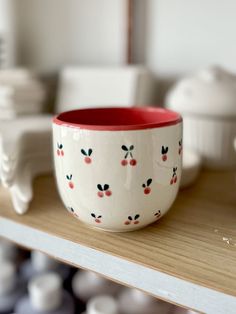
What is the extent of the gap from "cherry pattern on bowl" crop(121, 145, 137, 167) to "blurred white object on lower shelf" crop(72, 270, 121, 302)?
0.18 metres

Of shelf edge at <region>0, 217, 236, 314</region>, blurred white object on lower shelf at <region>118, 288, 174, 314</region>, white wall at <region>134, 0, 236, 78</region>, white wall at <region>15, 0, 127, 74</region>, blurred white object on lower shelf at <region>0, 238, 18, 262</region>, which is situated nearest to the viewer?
shelf edge at <region>0, 217, 236, 314</region>

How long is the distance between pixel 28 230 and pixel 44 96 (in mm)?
417

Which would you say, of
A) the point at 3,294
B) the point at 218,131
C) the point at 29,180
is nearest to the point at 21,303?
the point at 3,294

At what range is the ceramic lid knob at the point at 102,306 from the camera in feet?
1.29

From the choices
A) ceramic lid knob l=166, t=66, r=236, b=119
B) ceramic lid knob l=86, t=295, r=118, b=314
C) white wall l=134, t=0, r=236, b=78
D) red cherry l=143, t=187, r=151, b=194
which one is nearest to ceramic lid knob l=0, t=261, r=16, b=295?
ceramic lid knob l=86, t=295, r=118, b=314

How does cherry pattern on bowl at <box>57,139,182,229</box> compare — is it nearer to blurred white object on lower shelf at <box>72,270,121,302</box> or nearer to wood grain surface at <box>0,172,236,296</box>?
wood grain surface at <box>0,172,236,296</box>

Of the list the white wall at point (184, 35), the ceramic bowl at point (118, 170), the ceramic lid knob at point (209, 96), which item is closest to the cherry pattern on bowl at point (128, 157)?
→ the ceramic bowl at point (118, 170)

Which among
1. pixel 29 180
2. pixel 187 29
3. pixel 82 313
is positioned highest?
pixel 187 29

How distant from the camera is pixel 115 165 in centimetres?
33

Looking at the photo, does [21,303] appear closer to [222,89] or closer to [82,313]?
[82,313]

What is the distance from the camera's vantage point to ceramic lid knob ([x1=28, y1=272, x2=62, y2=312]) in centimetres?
42

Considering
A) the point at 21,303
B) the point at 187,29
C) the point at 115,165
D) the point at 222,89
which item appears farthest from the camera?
the point at 187,29

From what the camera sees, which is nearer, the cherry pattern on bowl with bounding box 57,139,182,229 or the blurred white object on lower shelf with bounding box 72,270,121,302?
the cherry pattern on bowl with bounding box 57,139,182,229

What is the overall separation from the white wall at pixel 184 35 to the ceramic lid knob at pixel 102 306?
0.44 meters
